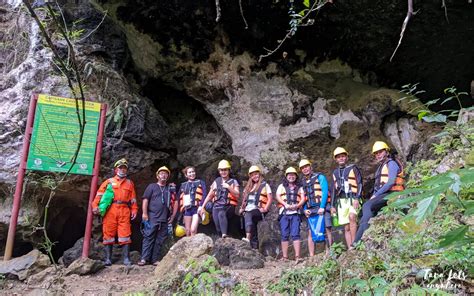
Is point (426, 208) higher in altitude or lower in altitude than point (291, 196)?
lower

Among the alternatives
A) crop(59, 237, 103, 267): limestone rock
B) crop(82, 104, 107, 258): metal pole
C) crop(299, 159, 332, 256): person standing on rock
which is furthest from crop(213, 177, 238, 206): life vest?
crop(59, 237, 103, 267): limestone rock

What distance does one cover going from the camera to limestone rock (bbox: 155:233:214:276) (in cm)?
445

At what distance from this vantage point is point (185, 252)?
4.52m

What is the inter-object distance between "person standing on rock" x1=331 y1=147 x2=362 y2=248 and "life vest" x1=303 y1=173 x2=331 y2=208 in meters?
0.19

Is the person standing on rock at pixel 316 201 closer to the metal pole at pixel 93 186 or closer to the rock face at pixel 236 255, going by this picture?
the rock face at pixel 236 255

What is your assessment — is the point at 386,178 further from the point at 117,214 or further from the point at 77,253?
the point at 77,253

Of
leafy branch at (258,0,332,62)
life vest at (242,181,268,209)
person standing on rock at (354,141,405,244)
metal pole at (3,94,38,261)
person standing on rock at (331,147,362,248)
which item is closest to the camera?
leafy branch at (258,0,332,62)

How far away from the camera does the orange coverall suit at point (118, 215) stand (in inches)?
235

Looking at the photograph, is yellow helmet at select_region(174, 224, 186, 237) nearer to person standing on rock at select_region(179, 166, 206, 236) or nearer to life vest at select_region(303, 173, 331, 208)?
person standing on rock at select_region(179, 166, 206, 236)

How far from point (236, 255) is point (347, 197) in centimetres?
169

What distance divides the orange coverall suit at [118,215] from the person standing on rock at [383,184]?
335 cm

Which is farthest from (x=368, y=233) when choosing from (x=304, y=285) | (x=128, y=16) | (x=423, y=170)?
(x=128, y=16)

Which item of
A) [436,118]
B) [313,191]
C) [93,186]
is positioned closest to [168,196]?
[93,186]

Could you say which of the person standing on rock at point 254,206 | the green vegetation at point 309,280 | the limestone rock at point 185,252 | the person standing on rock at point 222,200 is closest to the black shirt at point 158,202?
the person standing on rock at point 222,200
